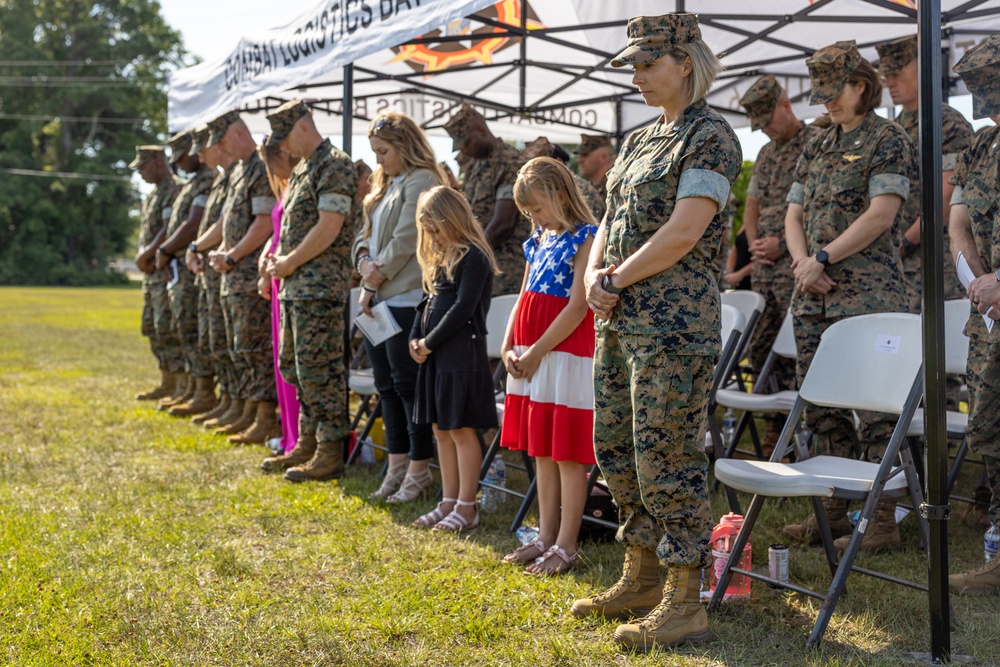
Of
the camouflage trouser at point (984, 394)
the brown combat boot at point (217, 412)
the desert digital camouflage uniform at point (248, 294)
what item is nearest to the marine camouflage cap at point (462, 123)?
the desert digital camouflage uniform at point (248, 294)

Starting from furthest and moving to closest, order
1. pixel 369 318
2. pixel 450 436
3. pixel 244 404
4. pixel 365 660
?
pixel 244 404, pixel 369 318, pixel 450 436, pixel 365 660

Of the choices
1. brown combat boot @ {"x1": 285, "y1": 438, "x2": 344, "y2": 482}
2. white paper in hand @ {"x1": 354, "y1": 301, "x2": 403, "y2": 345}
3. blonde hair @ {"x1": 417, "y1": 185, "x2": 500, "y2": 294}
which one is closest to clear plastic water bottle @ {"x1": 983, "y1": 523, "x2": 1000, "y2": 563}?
blonde hair @ {"x1": 417, "y1": 185, "x2": 500, "y2": 294}

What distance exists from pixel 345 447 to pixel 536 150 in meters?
2.32

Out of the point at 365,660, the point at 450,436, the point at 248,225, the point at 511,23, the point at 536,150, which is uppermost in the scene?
the point at 511,23

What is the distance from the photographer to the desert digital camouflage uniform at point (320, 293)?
18.3ft

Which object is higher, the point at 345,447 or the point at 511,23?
the point at 511,23

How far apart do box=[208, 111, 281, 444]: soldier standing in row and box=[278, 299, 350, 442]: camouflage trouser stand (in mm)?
996

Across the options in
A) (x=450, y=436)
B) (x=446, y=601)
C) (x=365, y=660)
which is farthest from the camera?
(x=450, y=436)

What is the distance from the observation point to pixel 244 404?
289 inches

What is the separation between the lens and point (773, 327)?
20.4 ft

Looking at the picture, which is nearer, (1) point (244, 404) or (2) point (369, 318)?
(2) point (369, 318)

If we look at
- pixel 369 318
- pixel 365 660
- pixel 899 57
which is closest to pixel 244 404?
pixel 369 318

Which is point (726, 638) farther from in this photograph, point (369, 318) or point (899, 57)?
point (899, 57)

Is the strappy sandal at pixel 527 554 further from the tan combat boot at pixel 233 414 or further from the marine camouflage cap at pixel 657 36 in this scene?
the tan combat boot at pixel 233 414
